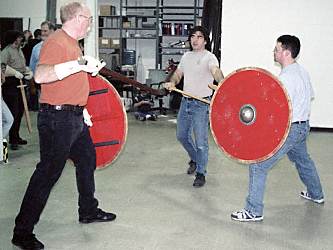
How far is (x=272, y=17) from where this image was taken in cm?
859

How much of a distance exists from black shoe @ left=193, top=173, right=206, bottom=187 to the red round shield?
4.27ft

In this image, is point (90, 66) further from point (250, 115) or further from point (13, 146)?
point (13, 146)

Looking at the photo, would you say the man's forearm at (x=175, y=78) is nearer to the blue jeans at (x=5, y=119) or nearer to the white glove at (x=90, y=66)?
the white glove at (x=90, y=66)

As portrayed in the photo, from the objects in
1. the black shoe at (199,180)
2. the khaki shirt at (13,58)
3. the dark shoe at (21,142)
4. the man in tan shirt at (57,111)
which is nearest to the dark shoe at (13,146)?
the dark shoe at (21,142)

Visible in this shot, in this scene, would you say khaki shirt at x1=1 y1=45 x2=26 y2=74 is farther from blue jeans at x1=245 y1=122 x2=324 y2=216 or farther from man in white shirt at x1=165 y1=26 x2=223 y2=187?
blue jeans at x1=245 y1=122 x2=324 y2=216

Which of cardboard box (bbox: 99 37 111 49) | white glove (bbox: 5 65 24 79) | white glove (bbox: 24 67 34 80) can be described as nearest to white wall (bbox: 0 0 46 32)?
cardboard box (bbox: 99 37 111 49)

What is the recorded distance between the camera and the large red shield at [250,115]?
3740 mm

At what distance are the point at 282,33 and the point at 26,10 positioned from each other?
5.75m

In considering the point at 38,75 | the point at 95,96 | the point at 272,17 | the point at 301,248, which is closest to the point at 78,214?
the point at 95,96

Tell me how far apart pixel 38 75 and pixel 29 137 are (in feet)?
15.2

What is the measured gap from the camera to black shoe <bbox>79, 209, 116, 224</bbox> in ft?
12.8

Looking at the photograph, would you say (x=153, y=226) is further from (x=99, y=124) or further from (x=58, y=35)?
(x=58, y=35)

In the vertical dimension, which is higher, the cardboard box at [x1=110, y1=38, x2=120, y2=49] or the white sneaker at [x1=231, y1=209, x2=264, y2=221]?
the cardboard box at [x1=110, y1=38, x2=120, y2=49]

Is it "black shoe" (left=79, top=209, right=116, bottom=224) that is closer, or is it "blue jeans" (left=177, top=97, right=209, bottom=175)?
"black shoe" (left=79, top=209, right=116, bottom=224)
